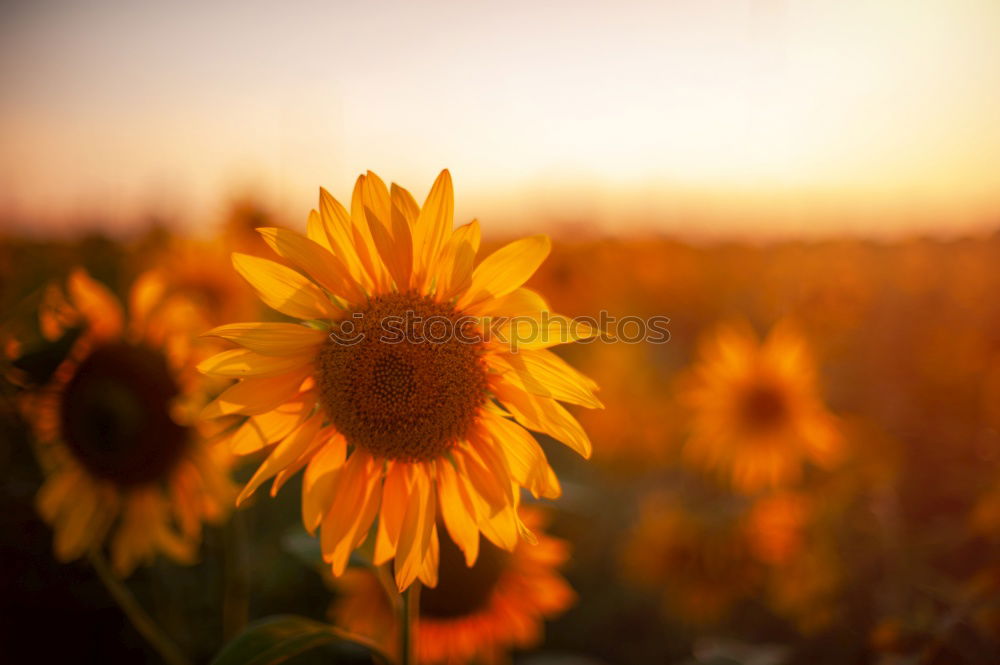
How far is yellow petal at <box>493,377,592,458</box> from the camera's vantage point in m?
1.40

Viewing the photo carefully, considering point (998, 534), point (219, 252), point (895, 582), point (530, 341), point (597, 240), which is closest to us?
point (530, 341)

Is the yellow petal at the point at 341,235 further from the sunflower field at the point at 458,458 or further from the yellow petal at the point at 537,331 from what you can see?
the yellow petal at the point at 537,331

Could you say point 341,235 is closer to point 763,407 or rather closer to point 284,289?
point 284,289

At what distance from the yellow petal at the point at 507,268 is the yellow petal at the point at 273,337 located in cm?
38

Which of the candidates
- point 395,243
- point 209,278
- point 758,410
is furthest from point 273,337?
point 758,410

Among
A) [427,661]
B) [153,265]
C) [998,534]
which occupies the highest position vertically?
[153,265]

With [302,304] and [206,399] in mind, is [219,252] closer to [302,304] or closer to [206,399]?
[206,399]

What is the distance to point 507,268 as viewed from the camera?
140 cm

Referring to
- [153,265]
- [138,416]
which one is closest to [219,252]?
[153,265]

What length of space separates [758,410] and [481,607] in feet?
9.29

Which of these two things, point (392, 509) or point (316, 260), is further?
point (392, 509)

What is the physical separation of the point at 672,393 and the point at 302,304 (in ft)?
14.9

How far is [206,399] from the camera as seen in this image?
7.55 feet

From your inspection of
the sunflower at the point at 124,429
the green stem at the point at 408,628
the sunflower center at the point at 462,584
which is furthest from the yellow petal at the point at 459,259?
the sunflower at the point at 124,429
